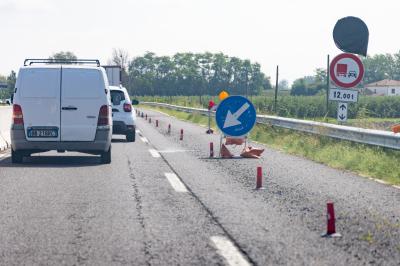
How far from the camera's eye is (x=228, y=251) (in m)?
5.41

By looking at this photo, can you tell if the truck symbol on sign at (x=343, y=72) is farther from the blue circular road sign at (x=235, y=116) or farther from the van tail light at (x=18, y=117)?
the van tail light at (x=18, y=117)

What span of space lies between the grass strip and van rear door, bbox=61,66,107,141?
481cm

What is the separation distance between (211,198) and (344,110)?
677cm

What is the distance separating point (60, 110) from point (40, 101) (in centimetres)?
42

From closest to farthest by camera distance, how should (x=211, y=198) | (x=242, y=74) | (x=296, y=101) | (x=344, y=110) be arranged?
(x=211, y=198)
(x=344, y=110)
(x=296, y=101)
(x=242, y=74)

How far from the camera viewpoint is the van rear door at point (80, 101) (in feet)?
42.0

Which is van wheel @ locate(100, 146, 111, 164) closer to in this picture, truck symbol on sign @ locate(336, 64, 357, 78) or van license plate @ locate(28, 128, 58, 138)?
van license plate @ locate(28, 128, 58, 138)

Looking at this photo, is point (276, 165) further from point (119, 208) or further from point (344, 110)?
point (119, 208)

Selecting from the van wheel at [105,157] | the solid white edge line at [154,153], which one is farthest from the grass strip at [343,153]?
the van wheel at [105,157]

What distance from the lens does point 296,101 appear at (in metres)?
79.3

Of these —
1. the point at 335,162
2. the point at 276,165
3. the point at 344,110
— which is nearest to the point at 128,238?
the point at 276,165

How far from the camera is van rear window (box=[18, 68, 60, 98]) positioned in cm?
1257

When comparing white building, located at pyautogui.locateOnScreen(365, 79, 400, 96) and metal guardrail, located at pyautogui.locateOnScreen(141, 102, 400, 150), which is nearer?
Result: metal guardrail, located at pyautogui.locateOnScreen(141, 102, 400, 150)

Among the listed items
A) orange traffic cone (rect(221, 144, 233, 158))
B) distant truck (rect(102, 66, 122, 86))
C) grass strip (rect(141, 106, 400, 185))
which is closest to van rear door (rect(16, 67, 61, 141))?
orange traffic cone (rect(221, 144, 233, 158))
